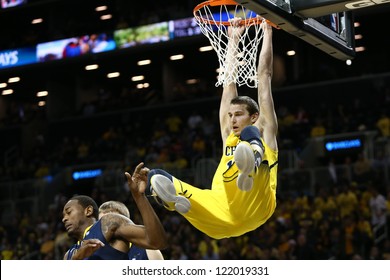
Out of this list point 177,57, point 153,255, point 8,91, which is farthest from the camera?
point 8,91

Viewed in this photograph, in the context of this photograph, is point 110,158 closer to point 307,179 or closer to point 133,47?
point 133,47

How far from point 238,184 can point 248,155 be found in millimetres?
330

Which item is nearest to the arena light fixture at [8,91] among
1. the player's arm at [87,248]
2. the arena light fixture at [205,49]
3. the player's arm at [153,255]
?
the arena light fixture at [205,49]

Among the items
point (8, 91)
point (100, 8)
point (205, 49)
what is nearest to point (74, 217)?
point (205, 49)

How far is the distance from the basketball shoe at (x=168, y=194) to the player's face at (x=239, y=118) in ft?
2.98

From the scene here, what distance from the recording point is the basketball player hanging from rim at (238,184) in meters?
7.40

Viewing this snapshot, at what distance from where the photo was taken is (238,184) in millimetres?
7469

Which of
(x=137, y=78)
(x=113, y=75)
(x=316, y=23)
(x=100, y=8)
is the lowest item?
(x=316, y=23)

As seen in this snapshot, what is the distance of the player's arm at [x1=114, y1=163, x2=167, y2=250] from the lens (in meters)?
6.21

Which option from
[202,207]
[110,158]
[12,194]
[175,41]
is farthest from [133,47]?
[202,207]

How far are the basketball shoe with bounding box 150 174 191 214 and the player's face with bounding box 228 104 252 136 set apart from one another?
91 cm

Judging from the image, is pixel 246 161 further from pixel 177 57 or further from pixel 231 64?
pixel 177 57

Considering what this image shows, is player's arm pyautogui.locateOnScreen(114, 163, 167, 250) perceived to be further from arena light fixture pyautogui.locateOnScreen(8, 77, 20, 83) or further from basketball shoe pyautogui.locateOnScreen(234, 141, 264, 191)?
arena light fixture pyautogui.locateOnScreen(8, 77, 20, 83)

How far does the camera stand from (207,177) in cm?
2147
